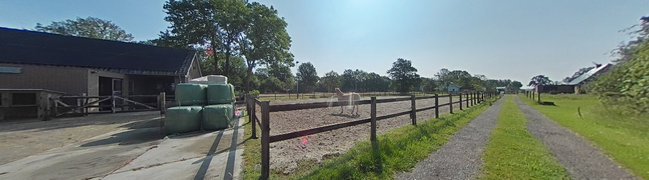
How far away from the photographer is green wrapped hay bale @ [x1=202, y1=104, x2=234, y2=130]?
6.98m

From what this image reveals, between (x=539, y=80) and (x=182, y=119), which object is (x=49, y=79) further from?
(x=539, y=80)

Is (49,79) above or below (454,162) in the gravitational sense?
above

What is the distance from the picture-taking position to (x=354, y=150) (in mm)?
4395

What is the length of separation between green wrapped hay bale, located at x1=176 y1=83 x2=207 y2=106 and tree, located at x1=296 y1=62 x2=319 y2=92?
8843 cm

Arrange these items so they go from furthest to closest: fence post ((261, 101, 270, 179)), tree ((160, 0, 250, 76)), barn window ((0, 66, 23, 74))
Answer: tree ((160, 0, 250, 76)), barn window ((0, 66, 23, 74)), fence post ((261, 101, 270, 179))

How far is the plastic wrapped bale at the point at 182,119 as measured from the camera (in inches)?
254

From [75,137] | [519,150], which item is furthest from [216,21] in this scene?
[519,150]

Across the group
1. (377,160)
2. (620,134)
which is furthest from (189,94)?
(620,134)

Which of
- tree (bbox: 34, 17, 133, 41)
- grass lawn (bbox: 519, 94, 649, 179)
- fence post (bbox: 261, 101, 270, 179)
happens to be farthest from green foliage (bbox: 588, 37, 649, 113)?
tree (bbox: 34, 17, 133, 41)

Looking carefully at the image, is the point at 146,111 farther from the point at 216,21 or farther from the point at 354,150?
the point at 216,21

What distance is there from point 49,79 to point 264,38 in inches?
679

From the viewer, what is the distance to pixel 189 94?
7500mm

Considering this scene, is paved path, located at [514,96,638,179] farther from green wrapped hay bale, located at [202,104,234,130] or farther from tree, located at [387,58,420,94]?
tree, located at [387,58,420,94]

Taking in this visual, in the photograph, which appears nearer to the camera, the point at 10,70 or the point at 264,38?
the point at 10,70
